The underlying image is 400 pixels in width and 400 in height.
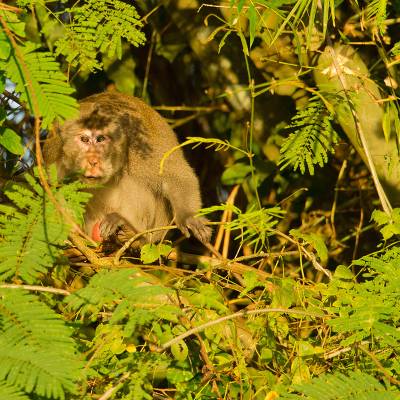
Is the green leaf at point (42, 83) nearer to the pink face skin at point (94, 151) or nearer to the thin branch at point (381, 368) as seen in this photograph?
the thin branch at point (381, 368)

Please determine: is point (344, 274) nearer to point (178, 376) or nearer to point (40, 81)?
point (178, 376)

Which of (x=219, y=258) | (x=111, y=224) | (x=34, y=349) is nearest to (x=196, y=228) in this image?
(x=111, y=224)

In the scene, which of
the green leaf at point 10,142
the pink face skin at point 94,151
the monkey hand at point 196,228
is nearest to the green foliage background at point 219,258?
the green leaf at point 10,142

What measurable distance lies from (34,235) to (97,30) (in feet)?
3.84

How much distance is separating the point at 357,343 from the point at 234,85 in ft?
8.79

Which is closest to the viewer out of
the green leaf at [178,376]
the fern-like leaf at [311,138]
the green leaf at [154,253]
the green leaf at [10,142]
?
the green leaf at [10,142]

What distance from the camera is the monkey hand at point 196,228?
191 inches

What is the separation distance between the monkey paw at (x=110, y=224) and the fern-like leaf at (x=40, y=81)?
7.31 feet

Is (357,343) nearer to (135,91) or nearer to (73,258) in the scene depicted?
(73,258)

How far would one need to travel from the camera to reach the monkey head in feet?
16.7

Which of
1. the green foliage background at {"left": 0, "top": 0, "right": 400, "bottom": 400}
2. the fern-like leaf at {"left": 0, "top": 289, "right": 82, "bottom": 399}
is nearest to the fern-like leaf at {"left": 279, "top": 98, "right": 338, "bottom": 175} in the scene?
the green foliage background at {"left": 0, "top": 0, "right": 400, "bottom": 400}

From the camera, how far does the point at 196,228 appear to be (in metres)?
4.93

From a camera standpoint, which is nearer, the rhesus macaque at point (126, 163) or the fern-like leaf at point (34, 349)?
the fern-like leaf at point (34, 349)

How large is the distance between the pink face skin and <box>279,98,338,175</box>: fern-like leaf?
4.47 feet
